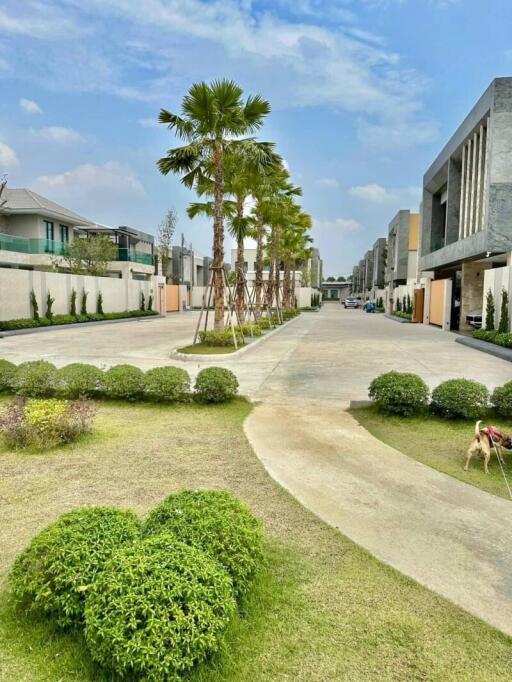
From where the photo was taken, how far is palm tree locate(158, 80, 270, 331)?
14625 mm

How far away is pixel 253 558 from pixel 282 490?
172 cm

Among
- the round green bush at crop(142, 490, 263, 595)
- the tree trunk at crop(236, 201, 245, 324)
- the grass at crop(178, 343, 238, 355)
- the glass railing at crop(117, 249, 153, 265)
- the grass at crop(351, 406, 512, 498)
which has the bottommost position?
the grass at crop(351, 406, 512, 498)

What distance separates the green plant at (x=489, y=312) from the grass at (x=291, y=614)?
18339 mm

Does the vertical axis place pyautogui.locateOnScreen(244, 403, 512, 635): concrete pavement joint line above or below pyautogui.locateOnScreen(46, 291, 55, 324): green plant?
below

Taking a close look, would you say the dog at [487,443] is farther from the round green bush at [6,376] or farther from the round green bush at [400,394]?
the round green bush at [6,376]

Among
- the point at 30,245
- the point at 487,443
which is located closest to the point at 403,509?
the point at 487,443

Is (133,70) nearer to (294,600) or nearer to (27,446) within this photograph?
(27,446)

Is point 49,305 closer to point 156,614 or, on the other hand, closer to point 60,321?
point 60,321

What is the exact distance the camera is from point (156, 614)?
235cm

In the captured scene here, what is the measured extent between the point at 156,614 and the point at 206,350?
1303 centimetres

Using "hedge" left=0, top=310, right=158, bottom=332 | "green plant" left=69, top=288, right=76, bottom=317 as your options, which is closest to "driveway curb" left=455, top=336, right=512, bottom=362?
"hedge" left=0, top=310, right=158, bottom=332

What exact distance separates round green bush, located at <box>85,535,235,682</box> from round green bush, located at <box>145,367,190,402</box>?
565 centimetres

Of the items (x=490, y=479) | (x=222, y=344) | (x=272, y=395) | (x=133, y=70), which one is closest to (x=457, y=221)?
(x=222, y=344)

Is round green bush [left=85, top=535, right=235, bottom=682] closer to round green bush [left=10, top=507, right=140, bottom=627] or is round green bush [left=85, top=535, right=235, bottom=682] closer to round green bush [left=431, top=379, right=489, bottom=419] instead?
round green bush [left=10, top=507, right=140, bottom=627]
